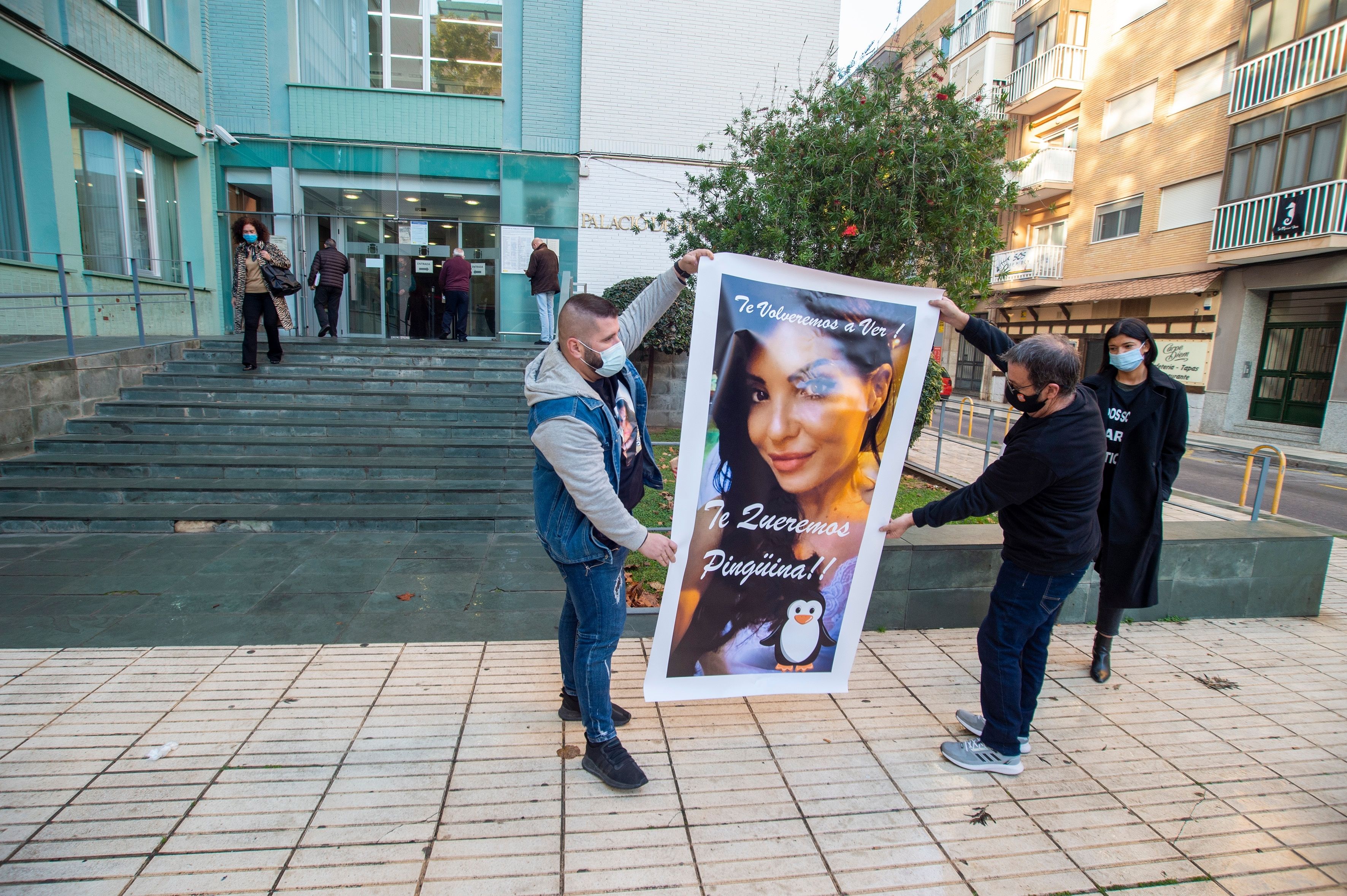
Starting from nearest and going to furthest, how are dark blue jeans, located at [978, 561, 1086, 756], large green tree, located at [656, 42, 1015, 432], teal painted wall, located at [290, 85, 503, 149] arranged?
dark blue jeans, located at [978, 561, 1086, 756] → large green tree, located at [656, 42, 1015, 432] → teal painted wall, located at [290, 85, 503, 149]

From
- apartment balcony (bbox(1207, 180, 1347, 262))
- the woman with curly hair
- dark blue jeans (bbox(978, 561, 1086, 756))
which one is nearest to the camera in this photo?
dark blue jeans (bbox(978, 561, 1086, 756))

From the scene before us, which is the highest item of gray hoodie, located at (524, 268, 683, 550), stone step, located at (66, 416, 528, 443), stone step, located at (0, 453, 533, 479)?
gray hoodie, located at (524, 268, 683, 550)

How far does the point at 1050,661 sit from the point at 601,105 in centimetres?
1262

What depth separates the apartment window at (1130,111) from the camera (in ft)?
62.4

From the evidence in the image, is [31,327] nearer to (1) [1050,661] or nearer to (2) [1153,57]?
(1) [1050,661]

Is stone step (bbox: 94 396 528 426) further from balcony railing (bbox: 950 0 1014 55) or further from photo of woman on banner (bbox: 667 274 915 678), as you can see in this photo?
balcony railing (bbox: 950 0 1014 55)

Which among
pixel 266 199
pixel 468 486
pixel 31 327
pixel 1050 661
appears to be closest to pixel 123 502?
pixel 468 486

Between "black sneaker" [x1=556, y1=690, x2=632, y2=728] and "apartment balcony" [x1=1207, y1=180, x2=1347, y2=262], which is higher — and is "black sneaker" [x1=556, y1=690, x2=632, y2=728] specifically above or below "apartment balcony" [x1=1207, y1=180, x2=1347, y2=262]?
below


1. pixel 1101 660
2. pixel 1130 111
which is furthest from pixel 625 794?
pixel 1130 111

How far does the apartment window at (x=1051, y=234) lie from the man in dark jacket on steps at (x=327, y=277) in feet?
72.7

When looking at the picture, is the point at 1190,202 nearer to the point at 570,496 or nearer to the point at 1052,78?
the point at 1052,78

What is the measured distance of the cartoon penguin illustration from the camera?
2.97m

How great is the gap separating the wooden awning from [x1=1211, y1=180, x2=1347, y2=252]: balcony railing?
0.98 m

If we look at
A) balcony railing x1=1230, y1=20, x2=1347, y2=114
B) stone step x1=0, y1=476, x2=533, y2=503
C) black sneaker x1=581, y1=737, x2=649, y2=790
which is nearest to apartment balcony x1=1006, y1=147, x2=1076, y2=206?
balcony railing x1=1230, y1=20, x2=1347, y2=114
